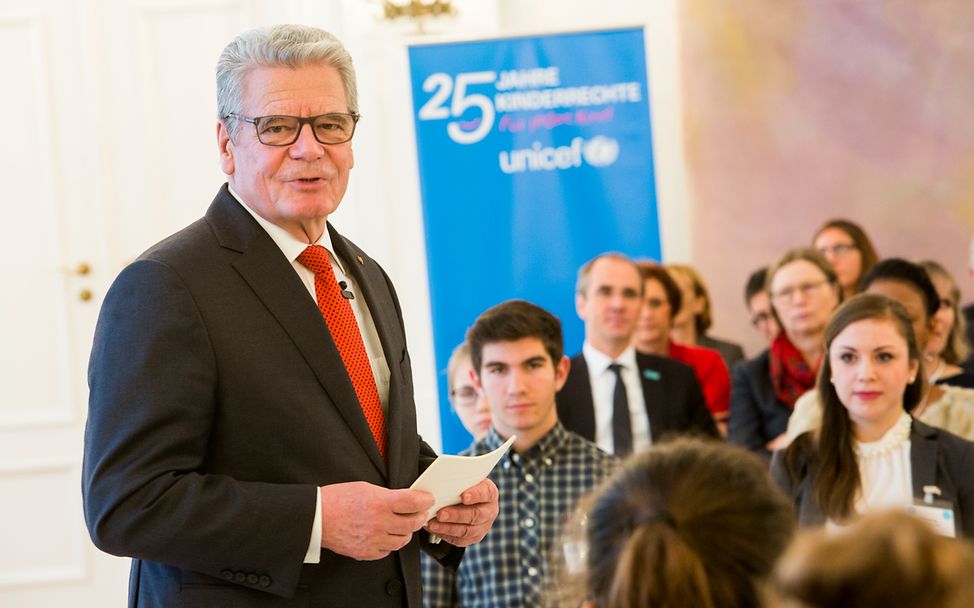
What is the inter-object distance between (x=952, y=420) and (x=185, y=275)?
9.96ft

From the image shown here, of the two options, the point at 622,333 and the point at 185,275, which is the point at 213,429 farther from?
the point at 622,333

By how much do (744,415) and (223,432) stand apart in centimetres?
334

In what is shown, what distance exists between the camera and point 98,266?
18.2 feet

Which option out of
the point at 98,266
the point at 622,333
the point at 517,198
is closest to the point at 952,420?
the point at 622,333

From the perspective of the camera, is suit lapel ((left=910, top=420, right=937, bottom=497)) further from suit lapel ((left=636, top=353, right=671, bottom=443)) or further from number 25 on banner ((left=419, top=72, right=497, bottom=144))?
number 25 on banner ((left=419, top=72, right=497, bottom=144))

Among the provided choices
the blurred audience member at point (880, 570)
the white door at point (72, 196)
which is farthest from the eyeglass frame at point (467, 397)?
the blurred audience member at point (880, 570)

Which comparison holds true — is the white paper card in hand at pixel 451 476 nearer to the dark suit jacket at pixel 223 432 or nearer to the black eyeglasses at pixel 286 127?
the dark suit jacket at pixel 223 432

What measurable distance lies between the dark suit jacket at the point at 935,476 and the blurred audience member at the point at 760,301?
220 centimetres

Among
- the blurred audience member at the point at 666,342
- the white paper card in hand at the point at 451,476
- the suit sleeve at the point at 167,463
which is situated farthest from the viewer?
the blurred audience member at the point at 666,342

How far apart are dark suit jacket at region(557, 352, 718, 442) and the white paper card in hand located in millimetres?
2629

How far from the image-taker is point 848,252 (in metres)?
5.61

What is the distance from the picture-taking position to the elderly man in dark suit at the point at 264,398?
1.65m

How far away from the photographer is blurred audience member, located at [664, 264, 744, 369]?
580 cm

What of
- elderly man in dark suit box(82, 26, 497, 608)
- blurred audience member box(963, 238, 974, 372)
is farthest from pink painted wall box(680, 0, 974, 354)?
elderly man in dark suit box(82, 26, 497, 608)
